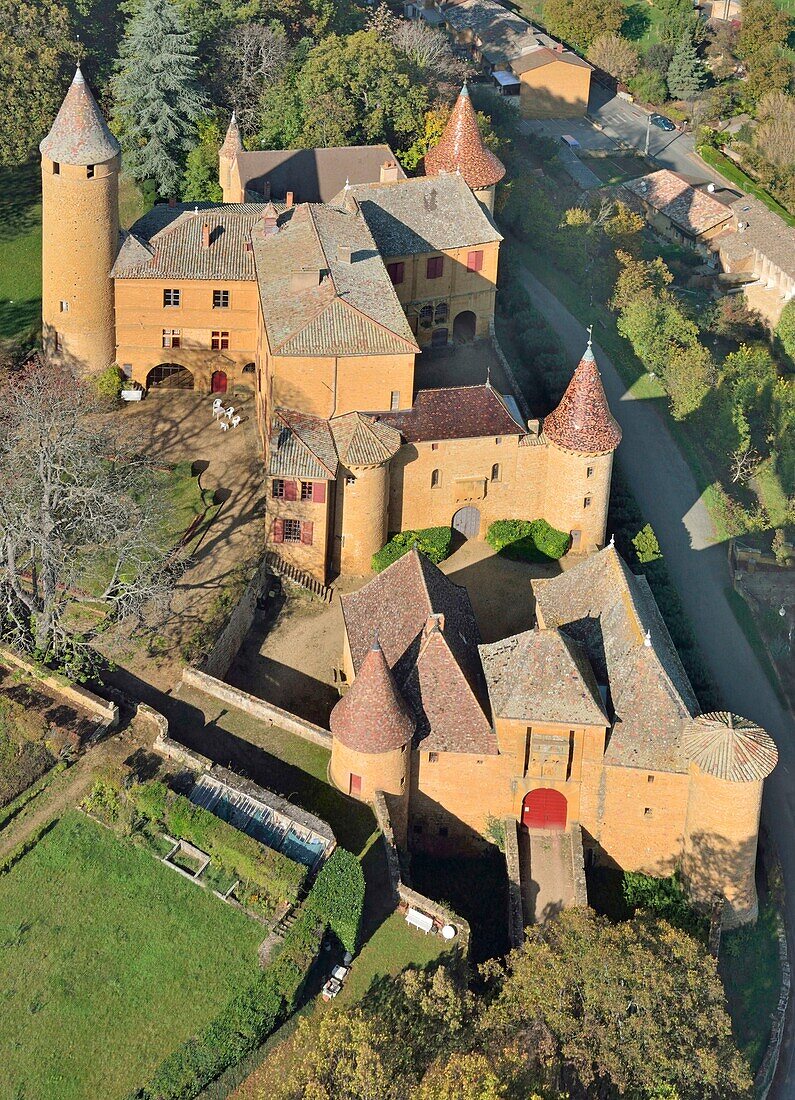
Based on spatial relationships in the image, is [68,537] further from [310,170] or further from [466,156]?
[466,156]

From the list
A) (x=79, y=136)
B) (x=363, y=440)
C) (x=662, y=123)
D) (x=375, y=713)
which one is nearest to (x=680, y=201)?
(x=662, y=123)

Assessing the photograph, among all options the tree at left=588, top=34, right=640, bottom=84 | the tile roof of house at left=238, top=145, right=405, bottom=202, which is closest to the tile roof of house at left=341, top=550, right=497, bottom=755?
the tile roof of house at left=238, top=145, right=405, bottom=202

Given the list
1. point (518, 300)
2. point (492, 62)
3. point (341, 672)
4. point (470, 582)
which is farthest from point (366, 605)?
point (492, 62)

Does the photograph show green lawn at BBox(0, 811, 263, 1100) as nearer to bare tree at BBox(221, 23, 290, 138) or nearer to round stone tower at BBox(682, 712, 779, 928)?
round stone tower at BBox(682, 712, 779, 928)

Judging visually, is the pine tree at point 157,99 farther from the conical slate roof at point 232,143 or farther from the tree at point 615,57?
the tree at point 615,57

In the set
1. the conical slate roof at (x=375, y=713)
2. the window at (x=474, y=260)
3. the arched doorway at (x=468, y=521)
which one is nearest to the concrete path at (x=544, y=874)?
the conical slate roof at (x=375, y=713)

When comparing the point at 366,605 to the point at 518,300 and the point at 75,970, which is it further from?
the point at 518,300

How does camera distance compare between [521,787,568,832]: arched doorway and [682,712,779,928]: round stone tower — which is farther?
[521,787,568,832]: arched doorway
